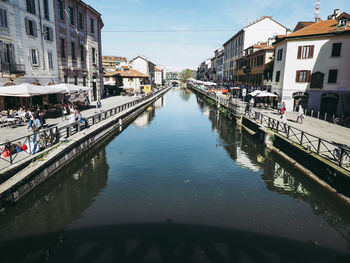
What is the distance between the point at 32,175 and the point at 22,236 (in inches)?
122

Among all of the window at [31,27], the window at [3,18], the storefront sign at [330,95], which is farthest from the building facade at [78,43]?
the storefront sign at [330,95]

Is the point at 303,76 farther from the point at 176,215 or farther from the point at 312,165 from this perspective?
the point at 176,215

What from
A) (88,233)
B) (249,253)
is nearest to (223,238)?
(249,253)

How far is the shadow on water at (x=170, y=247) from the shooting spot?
6828mm

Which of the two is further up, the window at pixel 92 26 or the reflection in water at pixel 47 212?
the window at pixel 92 26

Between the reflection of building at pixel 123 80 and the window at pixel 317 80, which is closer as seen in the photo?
the window at pixel 317 80

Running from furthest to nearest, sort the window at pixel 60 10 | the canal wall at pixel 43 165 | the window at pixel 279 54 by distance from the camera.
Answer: the window at pixel 279 54 → the window at pixel 60 10 → the canal wall at pixel 43 165

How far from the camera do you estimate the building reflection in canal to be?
9258mm

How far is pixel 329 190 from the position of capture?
10.8 metres

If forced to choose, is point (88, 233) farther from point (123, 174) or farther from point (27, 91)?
point (27, 91)

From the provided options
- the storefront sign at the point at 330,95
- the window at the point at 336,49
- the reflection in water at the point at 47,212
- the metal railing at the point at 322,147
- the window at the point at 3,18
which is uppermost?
the window at the point at 3,18

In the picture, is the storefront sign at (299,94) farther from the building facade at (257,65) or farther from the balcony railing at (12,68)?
the balcony railing at (12,68)

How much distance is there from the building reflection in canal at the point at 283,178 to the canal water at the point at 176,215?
0.06 m

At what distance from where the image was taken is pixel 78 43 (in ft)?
103
